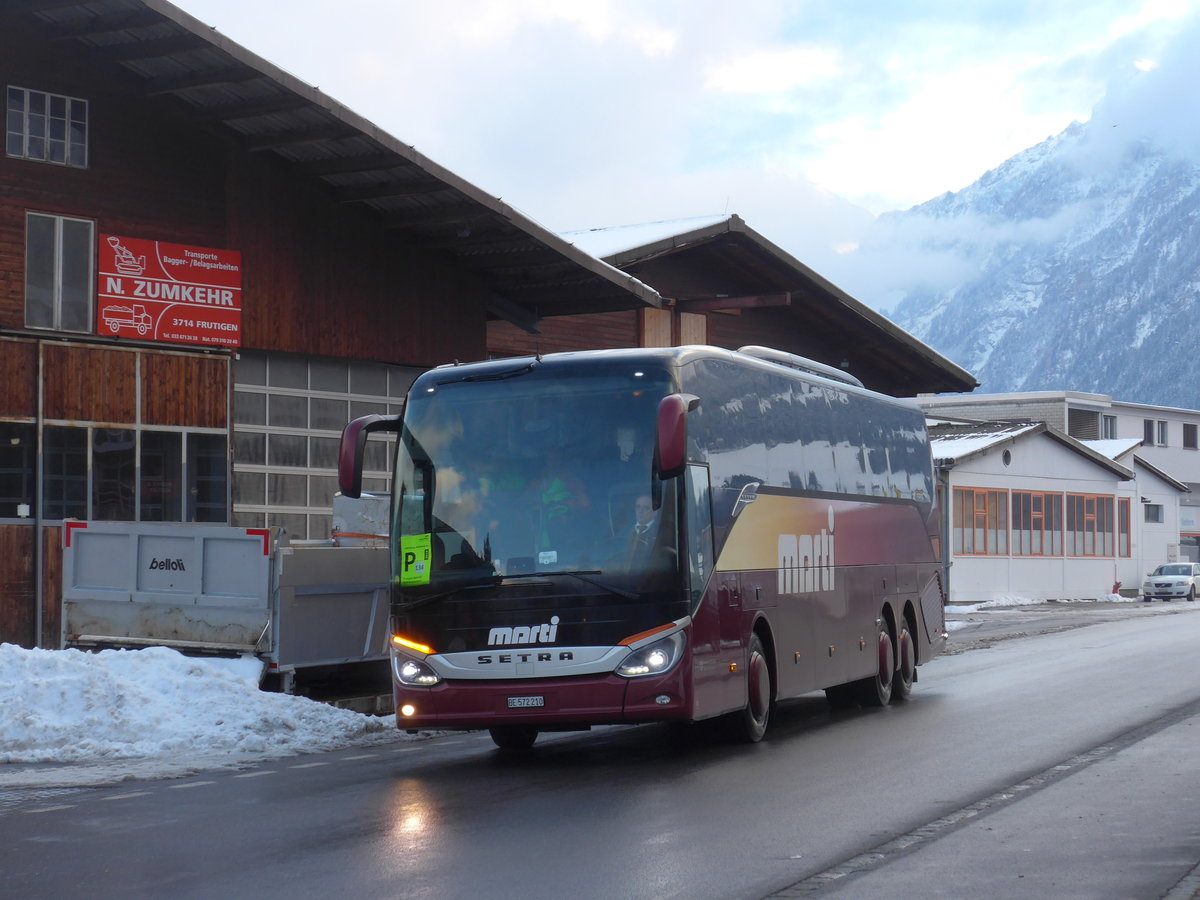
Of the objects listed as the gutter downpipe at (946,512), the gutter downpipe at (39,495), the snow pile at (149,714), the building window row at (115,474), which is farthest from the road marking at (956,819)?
the gutter downpipe at (946,512)

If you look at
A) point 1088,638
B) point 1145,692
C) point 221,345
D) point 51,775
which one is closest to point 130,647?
point 51,775

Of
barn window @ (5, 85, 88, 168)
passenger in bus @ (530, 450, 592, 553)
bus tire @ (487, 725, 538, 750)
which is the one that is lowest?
bus tire @ (487, 725, 538, 750)

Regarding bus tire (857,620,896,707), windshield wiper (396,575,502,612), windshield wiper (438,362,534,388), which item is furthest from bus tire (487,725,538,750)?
bus tire (857,620,896,707)

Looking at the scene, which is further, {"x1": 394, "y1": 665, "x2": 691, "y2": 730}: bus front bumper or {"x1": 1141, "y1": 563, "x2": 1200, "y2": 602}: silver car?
{"x1": 1141, "y1": 563, "x2": 1200, "y2": 602}: silver car

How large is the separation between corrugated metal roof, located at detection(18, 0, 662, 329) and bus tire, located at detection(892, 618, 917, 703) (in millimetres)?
9113

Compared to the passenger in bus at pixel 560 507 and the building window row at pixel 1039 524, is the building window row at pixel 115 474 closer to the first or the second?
the passenger in bus at pixel 560 507

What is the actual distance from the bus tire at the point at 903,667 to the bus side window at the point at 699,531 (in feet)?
20.6

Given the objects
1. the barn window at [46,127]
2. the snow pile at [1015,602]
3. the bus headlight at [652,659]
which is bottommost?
the snow pile at [1015,602]

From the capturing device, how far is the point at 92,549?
1872cm

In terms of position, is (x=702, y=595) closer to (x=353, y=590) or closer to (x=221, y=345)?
(x=353, y=590)

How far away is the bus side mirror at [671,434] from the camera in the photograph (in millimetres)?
12258

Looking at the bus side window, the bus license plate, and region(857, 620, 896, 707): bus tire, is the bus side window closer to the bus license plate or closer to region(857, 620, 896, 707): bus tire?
the bus license plate

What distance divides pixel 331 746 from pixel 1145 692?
9378 mm

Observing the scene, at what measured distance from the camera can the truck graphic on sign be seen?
75.7ft
